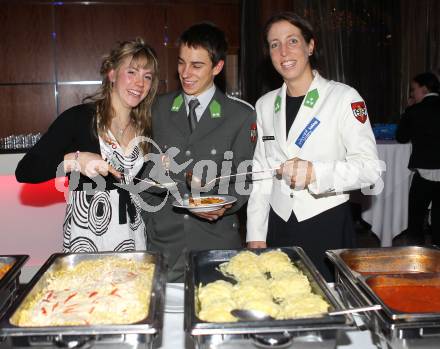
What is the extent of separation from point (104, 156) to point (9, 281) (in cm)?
71

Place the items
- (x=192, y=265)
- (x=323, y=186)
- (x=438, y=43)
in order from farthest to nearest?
(x=438, y=43)
(x=323, y=186)
(x=192, y=265)

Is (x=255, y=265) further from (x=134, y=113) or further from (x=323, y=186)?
(x=134, y=113)

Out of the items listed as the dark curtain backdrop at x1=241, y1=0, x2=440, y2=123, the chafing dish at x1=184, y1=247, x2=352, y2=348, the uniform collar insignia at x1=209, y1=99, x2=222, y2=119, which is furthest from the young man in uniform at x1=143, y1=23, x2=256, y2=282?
the dark curtain backdrop at x1=241, y1=0, x2=440, y2=123

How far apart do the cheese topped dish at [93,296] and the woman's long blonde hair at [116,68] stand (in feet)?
2.25

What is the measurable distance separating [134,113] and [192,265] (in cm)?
92

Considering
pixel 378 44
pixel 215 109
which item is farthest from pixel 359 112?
pixel 378 44

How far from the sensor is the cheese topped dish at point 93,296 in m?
1.06

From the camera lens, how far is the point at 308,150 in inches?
73.5

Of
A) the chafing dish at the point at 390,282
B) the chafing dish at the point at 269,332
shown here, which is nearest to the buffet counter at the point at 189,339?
the chafing dish at the point at 390,282

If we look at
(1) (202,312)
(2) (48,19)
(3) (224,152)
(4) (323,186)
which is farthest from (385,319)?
(2) (48,19)

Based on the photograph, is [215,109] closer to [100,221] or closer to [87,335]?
[100,221]

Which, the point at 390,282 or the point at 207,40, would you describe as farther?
the point at 207,40

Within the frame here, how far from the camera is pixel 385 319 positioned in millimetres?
1014

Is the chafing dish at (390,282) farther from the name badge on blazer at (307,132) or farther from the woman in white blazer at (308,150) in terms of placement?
the name badge on blazer at (307,132)
